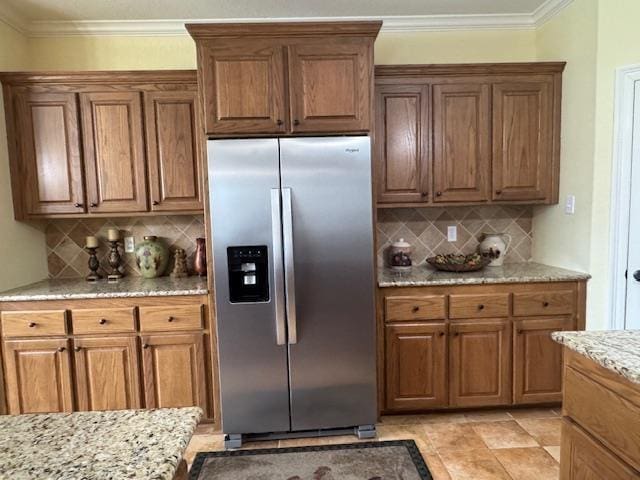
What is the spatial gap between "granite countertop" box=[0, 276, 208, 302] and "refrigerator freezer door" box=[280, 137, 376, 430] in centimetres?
69

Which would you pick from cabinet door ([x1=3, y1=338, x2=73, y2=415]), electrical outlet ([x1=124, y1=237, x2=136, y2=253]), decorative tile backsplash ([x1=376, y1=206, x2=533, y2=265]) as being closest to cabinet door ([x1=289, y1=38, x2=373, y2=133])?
decorative tile backsplash ([x1=376, y1=206, x2=533, y2=265])

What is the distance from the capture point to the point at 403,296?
261 cm

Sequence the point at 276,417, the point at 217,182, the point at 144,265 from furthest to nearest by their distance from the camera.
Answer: the point at 144,265
the point at 276,417
the point at 217,182

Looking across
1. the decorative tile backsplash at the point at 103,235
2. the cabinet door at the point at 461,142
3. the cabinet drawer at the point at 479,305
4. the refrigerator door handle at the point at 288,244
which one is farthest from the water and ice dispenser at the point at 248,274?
the cabinet door at the point at 461,142

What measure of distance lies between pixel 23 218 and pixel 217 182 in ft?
4.76

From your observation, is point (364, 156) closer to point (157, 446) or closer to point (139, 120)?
point (139, 120)

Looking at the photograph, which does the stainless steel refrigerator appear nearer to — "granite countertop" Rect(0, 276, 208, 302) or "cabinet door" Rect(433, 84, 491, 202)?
"granite countertop" Rect(0, 276, 208, 302)

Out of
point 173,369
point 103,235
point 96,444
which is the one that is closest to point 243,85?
point 103,235

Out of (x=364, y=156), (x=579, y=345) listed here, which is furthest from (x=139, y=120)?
(x=579, y=345)

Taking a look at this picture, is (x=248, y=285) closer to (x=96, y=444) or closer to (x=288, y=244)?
(x=288, y=244)

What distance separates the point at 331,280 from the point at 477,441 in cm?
129

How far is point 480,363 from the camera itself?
2662mm

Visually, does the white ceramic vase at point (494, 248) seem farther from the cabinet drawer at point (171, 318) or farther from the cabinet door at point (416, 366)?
the cabinet drawer at point (171, 318)

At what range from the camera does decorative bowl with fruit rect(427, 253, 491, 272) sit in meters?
2.79
